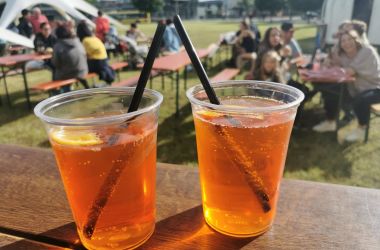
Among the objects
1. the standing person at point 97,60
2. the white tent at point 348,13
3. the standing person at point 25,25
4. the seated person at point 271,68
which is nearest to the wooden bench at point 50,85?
the standing person at point 97,60

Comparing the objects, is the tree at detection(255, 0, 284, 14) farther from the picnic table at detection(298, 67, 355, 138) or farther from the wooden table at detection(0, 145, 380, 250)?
the wooden table at detection(0, 145, 380, 250)

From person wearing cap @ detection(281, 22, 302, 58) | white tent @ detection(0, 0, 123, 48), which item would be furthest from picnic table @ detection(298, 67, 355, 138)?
white tent @ detection(0, 0, 123, 48)

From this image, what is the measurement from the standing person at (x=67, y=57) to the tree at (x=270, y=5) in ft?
165

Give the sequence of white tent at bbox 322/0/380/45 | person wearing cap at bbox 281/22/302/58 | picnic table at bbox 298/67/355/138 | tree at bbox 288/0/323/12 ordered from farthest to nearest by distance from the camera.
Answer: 1. tree at bbox 288/0/323/12
2. white tent at bbox 322/0/380/45
3. person wearing cap at bbox 281/22/302/58
4. picnic table at bbox 298/67/355/138

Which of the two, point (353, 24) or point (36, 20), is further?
point (36, 20)

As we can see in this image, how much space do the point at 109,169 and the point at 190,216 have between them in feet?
0.88

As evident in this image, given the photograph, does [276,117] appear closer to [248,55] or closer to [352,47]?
[352,47]

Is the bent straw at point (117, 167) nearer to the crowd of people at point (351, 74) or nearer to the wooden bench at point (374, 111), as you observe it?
the crowd of people at point (351, 74)

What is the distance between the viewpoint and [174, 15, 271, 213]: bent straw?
0.65 m

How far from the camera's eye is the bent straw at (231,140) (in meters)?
0.65

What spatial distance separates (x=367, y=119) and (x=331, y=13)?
327 inches

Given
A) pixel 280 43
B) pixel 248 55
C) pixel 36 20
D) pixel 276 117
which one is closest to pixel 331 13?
pixel 248 55

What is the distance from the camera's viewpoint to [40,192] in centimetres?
90

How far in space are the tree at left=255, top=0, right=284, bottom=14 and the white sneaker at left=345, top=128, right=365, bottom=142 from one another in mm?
50952
